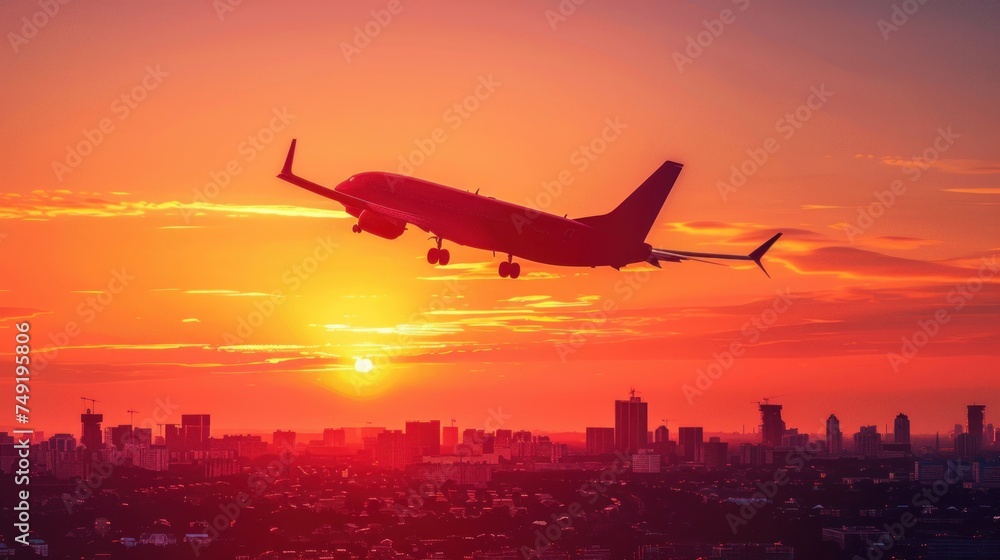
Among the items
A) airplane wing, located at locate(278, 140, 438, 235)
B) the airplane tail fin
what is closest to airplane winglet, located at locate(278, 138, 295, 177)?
airplane wing, located at locate(278, 140, 438, 235)

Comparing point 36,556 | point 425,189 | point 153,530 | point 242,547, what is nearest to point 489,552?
point 242,547

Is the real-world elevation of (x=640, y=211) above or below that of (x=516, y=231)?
above

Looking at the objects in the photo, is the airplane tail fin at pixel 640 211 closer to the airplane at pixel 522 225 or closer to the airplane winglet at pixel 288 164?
the airplane at pixel 522 225

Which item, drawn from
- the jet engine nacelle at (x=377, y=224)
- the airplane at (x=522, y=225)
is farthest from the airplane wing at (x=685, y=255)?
the jet engine nacelle at (x=377, y=224)

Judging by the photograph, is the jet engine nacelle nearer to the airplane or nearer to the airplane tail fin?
the airplane

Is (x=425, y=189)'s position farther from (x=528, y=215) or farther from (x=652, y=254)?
(x=652, y=254)

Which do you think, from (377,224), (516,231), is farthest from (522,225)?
(377,224)

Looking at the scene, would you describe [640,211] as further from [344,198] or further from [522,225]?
[344,198]
